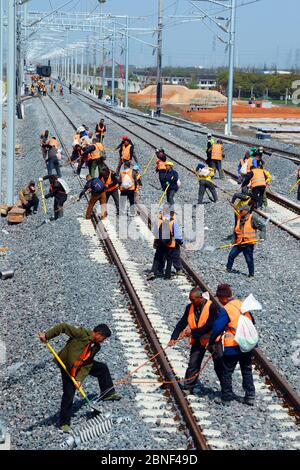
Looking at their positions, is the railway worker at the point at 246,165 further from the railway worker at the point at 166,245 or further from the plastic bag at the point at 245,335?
the plastic bag at the point at 245,335

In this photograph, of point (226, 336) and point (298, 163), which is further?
point (298, 163)

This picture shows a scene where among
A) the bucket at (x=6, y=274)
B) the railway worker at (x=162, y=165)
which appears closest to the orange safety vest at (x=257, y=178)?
the railway worker at (x=162, y=165)

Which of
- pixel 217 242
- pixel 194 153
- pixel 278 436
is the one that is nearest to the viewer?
pixel 278 436

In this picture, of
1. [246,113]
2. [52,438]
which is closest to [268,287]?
[52,438]

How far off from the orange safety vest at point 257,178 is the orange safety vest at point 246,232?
5744 mm

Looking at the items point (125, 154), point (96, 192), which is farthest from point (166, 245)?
point (125, 154)

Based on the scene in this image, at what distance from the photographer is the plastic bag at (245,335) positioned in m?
9.20

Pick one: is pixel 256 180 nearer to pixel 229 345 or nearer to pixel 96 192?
pixel 96 192

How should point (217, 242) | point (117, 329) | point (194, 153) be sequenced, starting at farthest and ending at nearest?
point (194, 153), point (217, 242), point (117, 329)

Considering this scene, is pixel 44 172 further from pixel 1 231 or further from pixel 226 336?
pixel 226 336

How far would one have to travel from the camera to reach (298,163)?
3056cm

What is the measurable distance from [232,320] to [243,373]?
2.20ft

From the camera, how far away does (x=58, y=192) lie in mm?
19875

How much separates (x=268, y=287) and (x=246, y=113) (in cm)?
7509
